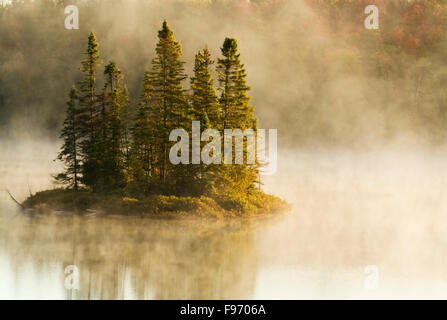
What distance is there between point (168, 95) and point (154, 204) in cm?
1056

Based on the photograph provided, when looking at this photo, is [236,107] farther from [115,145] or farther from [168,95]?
[115,145]

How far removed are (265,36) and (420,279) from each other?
13965 centimetres

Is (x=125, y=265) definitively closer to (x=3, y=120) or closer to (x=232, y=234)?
(x=232, y=234)

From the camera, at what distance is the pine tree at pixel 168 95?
162ft

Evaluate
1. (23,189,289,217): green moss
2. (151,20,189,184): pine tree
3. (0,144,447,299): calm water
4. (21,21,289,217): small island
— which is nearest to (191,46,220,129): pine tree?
(21,21,289,217): small island

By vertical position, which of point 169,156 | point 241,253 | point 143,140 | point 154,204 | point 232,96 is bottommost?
point 241,253

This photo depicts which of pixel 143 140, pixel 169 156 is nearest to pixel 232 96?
pixel 169 156

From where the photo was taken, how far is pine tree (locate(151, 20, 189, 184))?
49.5 m

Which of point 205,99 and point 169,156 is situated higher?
point 205,99

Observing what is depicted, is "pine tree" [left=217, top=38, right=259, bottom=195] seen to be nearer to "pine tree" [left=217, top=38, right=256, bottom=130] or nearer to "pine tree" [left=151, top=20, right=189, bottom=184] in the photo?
"pine tree" [left=217, top=38, right=256, bottom=130]

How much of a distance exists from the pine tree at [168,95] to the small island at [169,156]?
0.30 feet

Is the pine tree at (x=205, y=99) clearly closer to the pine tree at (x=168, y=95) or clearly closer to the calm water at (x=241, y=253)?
the pine tree at (x=168, y=95)

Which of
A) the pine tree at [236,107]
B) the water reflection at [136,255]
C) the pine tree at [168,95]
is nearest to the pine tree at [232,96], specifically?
the pine tree at [236,107]

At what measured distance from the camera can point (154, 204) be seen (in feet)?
150
